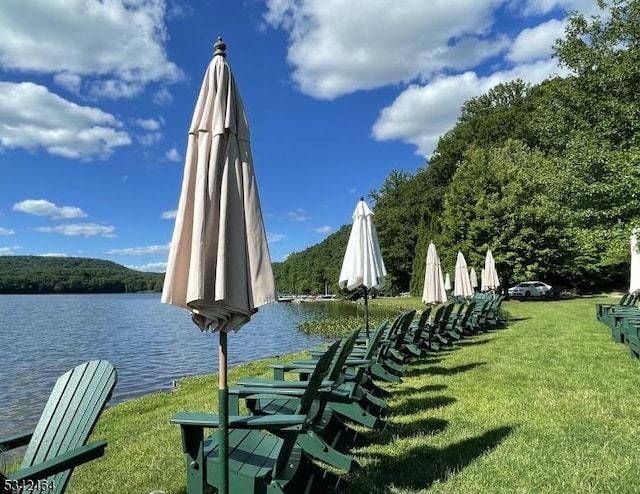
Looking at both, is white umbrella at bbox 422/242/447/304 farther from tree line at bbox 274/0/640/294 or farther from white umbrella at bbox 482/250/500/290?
white umbrella at bbox 482/250/500/290

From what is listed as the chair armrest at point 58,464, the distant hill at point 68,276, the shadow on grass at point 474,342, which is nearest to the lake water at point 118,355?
the shadow on grass at point 474,342

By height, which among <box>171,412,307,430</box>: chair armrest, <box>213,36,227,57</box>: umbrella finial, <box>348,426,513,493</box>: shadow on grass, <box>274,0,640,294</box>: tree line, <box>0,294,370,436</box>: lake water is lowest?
<box>0,294,370,436</box>: lake water

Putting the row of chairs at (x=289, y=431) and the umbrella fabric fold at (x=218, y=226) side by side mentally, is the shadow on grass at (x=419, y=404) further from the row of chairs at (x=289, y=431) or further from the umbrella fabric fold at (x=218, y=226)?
the umbrella fabric fold at (x=218, y=226)

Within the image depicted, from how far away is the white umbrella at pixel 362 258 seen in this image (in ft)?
29.7

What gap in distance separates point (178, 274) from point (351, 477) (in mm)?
2294

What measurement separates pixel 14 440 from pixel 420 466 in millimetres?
3045

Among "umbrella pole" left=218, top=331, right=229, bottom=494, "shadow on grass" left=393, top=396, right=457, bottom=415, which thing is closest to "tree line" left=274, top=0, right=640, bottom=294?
"shadow on grass" left=393, top=396, right=457, bottom=415

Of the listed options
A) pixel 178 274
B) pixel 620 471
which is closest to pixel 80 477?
pixel 178 274

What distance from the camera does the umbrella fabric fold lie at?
120 inches

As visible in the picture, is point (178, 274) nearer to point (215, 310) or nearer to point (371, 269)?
point (215, 310)

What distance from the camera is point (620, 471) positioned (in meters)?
3.94

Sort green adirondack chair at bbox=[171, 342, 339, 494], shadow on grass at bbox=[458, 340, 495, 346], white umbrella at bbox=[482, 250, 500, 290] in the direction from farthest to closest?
white umbrella at bbox=[482, 250, 500, 290] → shadow on grass at bbox=[458, 340, 495, 346] → green adirondack chair at bbox=[171, 342, 339, 494]

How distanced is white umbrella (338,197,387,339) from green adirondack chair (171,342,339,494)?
17.3ft

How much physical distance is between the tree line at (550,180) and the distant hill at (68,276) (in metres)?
66.2
